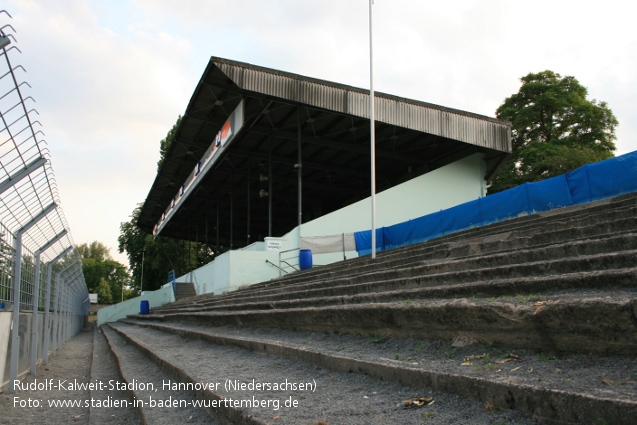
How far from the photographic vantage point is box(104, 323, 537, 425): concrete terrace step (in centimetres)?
274

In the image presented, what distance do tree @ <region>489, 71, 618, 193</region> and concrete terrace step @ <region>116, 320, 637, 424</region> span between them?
27826 mm

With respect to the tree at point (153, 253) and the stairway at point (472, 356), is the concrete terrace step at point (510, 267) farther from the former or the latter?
the tree at point (153, 253)

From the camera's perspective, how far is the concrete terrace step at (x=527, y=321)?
9.56 ft

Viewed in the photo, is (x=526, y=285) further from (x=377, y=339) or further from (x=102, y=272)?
(x=102, y=272)

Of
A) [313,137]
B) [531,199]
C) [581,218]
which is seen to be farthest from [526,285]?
[313,137]

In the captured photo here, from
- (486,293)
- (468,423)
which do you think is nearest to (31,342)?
(486,293)

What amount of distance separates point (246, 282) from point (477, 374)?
18.7 meters

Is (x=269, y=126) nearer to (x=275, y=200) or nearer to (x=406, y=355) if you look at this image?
(x=275, y=200)

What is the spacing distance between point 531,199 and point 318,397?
11.7 meters

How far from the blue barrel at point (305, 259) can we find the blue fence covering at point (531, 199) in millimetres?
2568

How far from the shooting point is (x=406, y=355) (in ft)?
13.8

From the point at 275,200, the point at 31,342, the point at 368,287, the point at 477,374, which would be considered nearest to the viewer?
the point at 477,374

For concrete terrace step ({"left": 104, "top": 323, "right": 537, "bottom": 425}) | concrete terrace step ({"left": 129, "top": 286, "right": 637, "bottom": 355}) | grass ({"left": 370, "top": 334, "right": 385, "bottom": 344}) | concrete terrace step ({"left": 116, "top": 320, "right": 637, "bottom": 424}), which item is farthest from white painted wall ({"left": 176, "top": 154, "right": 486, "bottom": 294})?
concrete terrace step ({"left": 116, "top": 320, "right": 637, "bottom": 424})

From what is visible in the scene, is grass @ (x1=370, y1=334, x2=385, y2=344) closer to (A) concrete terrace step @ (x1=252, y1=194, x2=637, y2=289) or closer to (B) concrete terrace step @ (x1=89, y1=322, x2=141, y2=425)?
(B) concrete terrace step @ (x1=89, y1=322, x2=141, y2=425)
